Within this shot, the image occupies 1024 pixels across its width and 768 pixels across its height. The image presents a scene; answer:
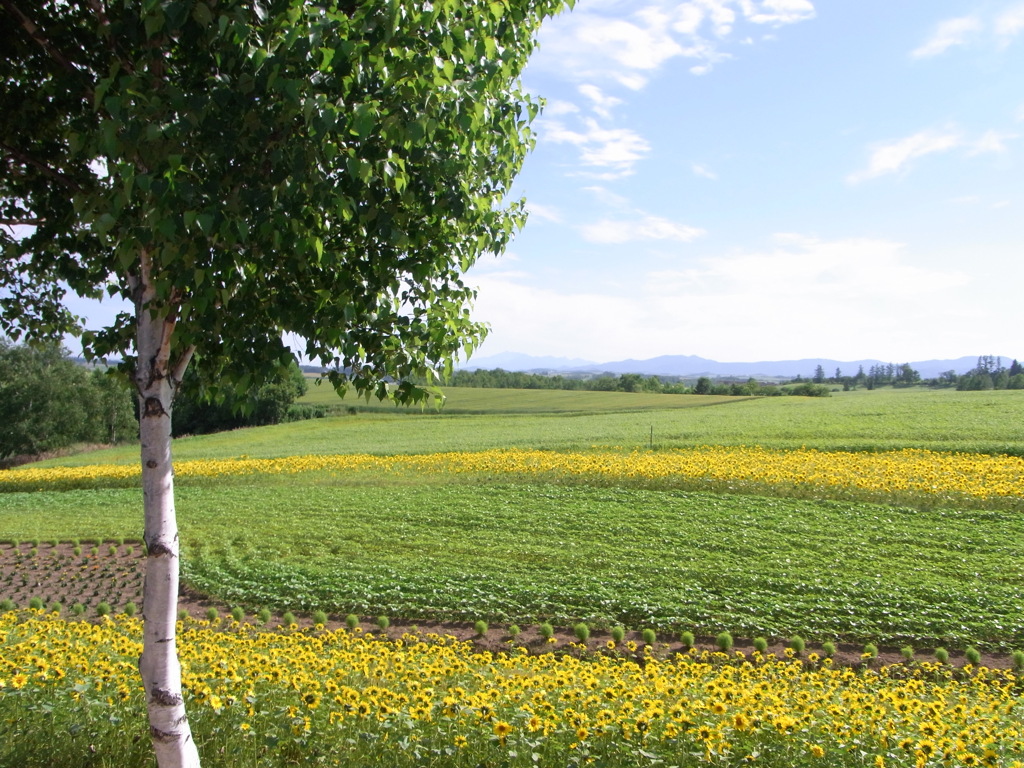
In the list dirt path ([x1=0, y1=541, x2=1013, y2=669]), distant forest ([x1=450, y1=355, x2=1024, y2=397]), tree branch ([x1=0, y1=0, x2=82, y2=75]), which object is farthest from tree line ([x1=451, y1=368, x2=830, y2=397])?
tree branch ([x1=0, y1=0, x2=82, y2=75])

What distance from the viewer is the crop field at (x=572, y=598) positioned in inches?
203

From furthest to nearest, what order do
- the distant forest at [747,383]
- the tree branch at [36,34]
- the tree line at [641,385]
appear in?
the tree line at [641,385], the distant forest at [747,383], the tree branch at [36,34]

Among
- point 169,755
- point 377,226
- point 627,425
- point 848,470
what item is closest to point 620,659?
point 169,755

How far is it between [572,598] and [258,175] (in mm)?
10253

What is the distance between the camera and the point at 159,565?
4.22m

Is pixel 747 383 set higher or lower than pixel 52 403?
higher

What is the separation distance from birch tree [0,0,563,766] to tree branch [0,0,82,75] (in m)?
0.02

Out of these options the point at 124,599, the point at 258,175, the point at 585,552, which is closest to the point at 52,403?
the point at 124,599

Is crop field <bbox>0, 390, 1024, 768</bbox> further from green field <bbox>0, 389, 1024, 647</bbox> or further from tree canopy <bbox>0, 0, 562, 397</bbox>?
tree canopy <bbox>0, 0, 562, 397</bbox>

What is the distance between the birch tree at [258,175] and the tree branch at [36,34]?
0.05 feet

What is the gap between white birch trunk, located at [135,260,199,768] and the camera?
4129mm

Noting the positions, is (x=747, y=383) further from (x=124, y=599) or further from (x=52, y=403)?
→ (x=124, y=599)

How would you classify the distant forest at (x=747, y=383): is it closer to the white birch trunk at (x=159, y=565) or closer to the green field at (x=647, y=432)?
the green field at (x=647, y=432)

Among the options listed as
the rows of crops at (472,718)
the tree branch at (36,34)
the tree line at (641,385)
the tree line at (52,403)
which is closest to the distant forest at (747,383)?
the tree line at (641,385)
